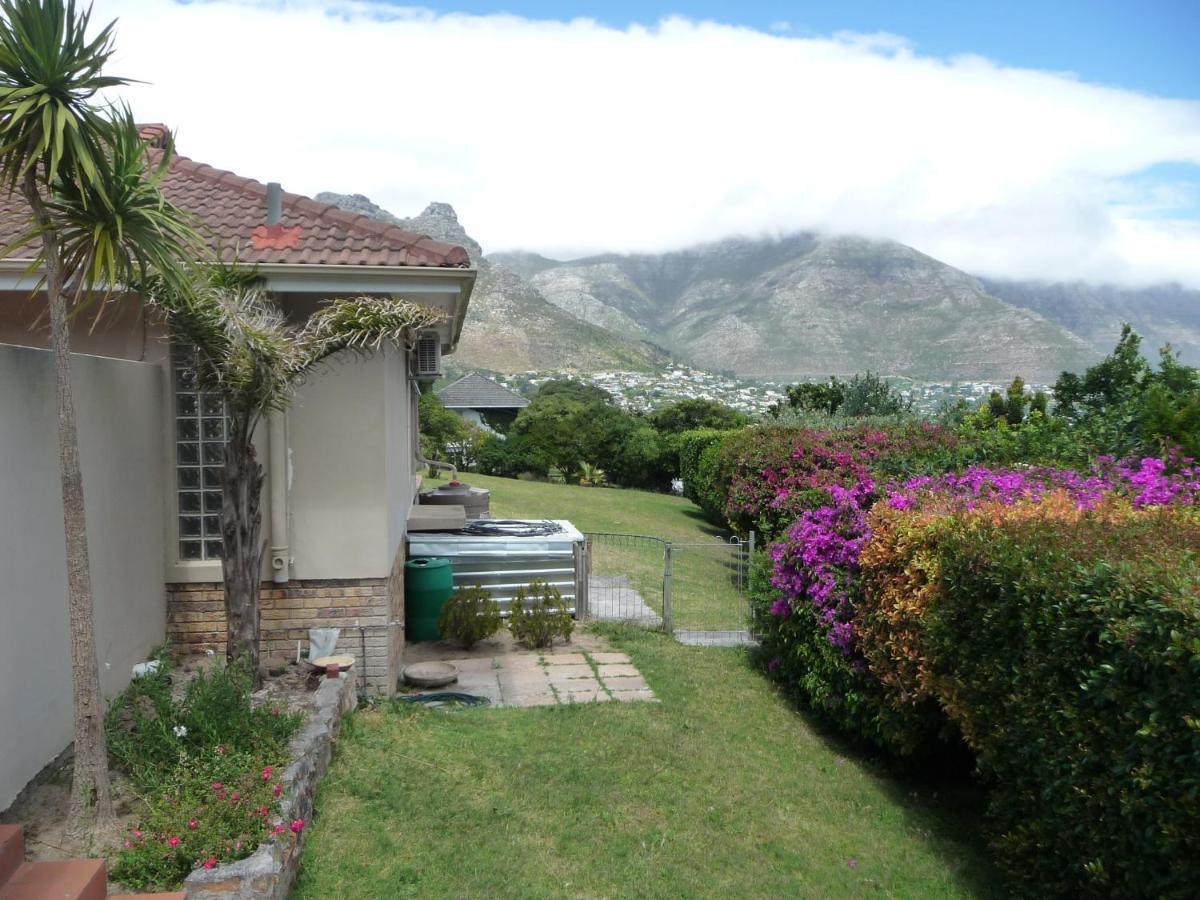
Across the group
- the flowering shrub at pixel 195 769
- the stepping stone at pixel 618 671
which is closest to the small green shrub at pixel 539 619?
the stepping stone at pixel 618 671

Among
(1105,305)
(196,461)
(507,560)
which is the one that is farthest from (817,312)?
(196,461)

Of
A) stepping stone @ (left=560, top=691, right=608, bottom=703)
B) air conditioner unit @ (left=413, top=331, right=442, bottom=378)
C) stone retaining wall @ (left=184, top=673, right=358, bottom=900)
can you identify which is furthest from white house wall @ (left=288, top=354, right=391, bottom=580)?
air conditioner unit @ (left=413, top=331, right=442, bottom=378)

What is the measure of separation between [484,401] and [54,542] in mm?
46152

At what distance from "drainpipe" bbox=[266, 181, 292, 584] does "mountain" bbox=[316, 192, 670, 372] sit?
67.8 m

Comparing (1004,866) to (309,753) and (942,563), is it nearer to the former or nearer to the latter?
(942,563)

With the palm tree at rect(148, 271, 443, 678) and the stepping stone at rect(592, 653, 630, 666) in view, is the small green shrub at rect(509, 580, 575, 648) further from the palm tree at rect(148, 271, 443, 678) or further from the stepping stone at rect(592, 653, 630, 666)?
the palm tree at rect(148, 271, 443, 678)

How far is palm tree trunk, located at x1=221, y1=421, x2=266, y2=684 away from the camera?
6215mm

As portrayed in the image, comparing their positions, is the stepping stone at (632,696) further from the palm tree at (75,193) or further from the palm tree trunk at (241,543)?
the palm tree at (75,193)

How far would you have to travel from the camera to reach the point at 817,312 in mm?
102000

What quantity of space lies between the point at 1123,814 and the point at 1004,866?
121 cm

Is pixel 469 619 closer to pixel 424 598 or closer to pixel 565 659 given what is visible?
pixel 424 598

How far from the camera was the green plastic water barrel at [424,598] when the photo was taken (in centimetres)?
1065

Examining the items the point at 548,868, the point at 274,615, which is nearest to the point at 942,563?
the point at 548,868

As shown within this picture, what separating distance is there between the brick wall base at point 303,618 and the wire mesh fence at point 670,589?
4555 mm
